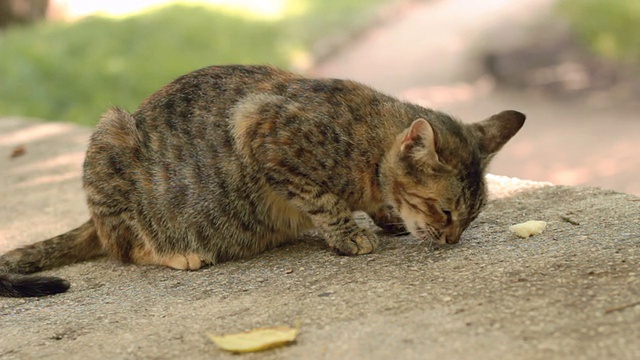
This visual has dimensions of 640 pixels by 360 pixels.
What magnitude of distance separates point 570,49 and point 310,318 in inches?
477

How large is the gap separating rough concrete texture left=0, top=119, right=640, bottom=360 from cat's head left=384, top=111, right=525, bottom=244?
0.15m

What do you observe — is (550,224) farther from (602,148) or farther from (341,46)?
(341,46)

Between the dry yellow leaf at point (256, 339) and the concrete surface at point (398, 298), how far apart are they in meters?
0.04

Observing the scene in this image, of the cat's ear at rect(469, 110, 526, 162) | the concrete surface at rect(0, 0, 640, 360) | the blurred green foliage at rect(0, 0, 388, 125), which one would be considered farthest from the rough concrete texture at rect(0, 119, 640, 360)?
the blurred green foliage at rect(0, 0, 388, 125)

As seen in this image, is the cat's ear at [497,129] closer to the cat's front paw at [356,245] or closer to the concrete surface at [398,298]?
the concrete surface at [398,298]

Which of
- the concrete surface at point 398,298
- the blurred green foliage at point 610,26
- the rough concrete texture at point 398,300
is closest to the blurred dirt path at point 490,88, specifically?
the blurred green foliage at point 610,26

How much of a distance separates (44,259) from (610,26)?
39.2ft

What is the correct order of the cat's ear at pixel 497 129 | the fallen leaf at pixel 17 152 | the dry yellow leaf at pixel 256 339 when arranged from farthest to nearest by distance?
the fallen leaf at pixel 17 152, the cat's ear at pixel 497 129, the dry yellow leaf at pixel 256 339

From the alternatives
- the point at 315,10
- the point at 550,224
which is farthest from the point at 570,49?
the point at 550,224

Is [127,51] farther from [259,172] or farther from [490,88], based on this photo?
[259,172]

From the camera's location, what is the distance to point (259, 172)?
4625 mm

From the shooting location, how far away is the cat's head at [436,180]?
432 centimetres

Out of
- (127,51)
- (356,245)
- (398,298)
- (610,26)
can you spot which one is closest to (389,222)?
(356,245)

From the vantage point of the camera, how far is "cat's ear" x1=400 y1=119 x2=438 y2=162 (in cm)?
421
